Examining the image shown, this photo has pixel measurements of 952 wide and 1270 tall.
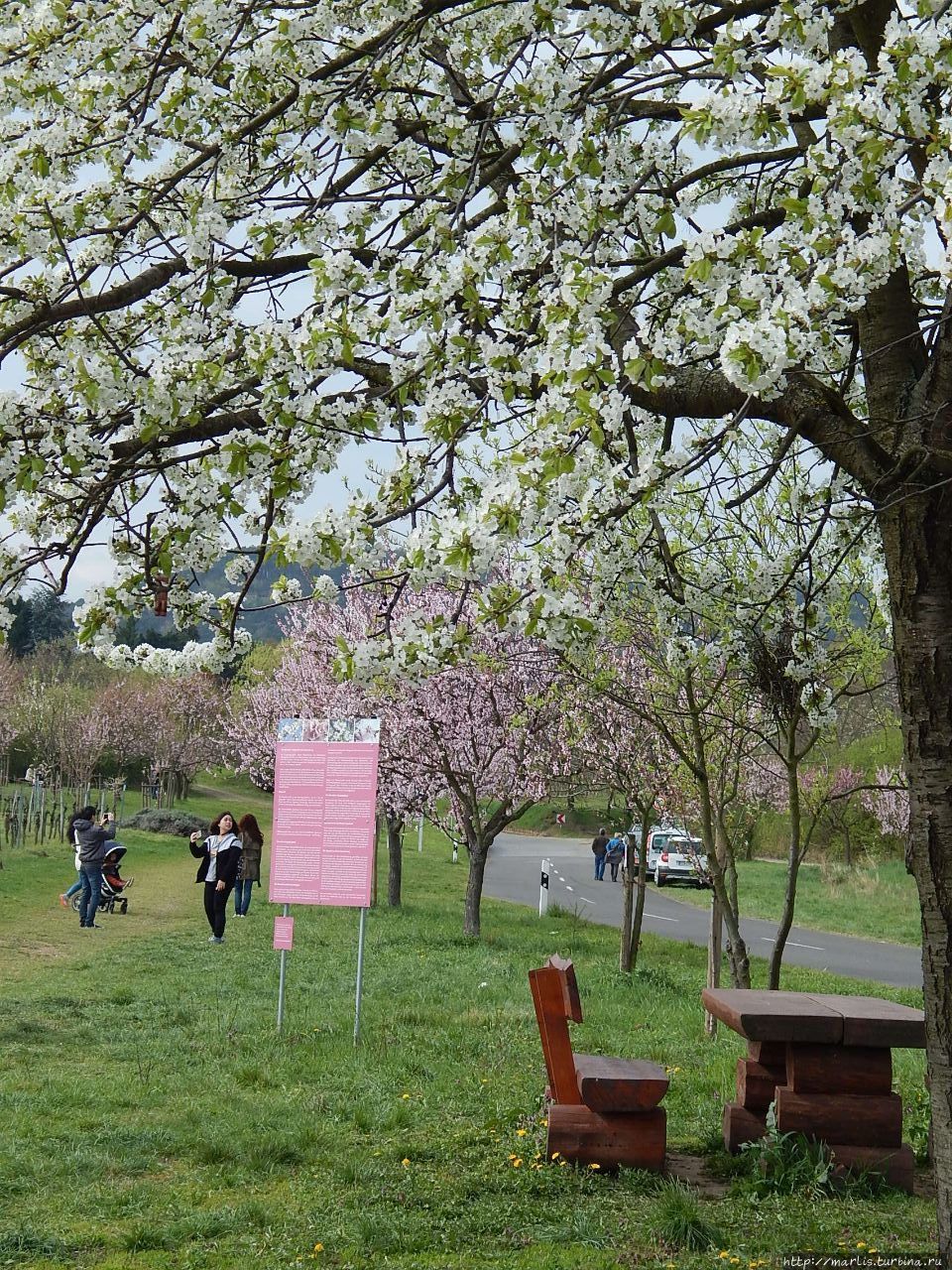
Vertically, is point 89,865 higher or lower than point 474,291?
lower

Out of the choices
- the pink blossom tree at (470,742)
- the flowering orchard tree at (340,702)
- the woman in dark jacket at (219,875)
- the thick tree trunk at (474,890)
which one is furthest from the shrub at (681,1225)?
the thick tree trunk at (474,890)

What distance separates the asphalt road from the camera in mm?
19141

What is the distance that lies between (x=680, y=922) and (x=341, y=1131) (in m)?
20.8

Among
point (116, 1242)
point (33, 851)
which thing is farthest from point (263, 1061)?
point (33, 851)

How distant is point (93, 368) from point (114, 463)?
1.61 feet

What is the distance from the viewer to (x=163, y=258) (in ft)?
17.3

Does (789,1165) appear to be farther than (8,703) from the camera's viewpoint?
No

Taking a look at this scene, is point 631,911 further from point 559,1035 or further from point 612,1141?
point 612,1141

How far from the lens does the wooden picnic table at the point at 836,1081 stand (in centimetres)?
571

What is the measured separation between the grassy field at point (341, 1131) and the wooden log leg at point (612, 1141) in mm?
103

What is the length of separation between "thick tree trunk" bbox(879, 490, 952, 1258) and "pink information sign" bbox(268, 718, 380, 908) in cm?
591

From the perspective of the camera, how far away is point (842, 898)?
31.5 metres

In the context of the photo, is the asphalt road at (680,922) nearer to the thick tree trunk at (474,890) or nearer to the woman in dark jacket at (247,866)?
the thick tree trunk at (474,890)

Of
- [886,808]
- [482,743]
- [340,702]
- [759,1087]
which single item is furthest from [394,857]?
[886,808]
